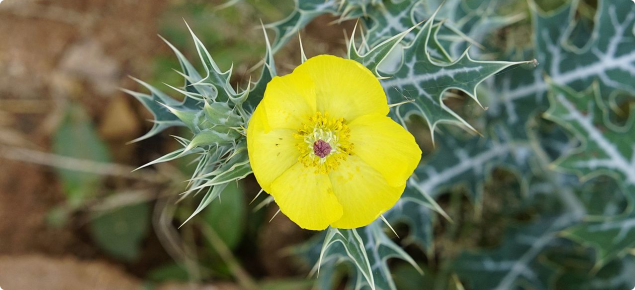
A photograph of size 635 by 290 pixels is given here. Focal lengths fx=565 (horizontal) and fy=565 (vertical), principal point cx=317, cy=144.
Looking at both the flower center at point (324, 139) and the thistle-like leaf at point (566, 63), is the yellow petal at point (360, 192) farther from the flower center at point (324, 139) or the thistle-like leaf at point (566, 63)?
the thistle-like leaf at point (566, 63)

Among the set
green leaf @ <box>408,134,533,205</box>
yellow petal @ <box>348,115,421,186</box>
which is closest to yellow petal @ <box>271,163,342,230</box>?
yellow petal @ <box>348,115,421,186</box>

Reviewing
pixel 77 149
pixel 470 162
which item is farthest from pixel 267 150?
pixel 77 149

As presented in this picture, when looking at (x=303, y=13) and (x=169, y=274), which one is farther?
(x=169, y=274)

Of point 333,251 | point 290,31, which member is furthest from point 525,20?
point 333,251

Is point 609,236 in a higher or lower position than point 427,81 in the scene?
lower

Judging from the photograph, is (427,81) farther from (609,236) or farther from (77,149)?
(77,149)
